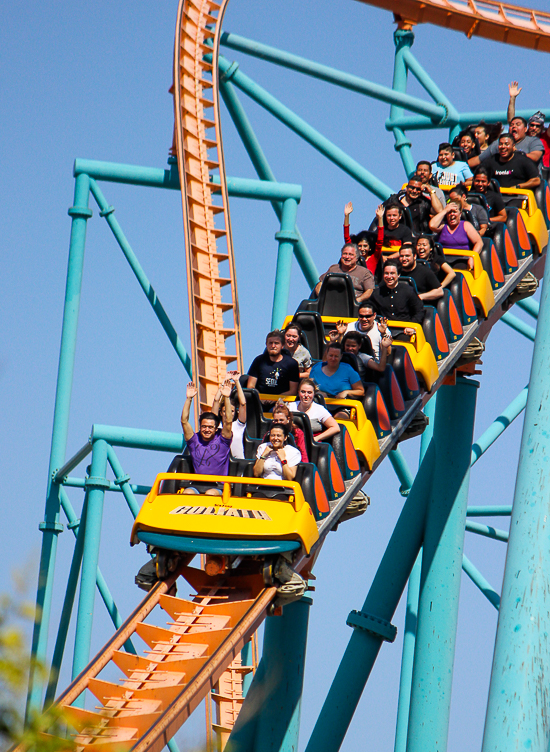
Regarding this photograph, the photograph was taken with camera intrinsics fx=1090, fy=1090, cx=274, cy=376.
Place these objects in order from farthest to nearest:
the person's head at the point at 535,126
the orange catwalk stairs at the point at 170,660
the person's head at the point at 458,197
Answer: the person's head at the point at 535,126 < the person's head at the point at 458,197 < the orange catwalk stairs at the point at 170,660

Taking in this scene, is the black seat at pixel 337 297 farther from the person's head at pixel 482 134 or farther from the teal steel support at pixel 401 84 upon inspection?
the teal steel support at pixel 401 84

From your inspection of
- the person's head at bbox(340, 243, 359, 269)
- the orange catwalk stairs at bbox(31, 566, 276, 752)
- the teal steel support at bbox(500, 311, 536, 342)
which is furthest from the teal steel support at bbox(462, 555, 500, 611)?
the orange catwalk stairs at bbox(31, 566, 276, 752)

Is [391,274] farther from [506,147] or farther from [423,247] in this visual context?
[506,147]

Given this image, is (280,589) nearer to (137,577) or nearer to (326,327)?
(137,577)

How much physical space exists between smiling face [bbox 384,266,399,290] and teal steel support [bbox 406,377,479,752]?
2.29 ft

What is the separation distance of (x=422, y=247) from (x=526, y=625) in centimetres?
432

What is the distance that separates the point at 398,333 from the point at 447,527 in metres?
1.08

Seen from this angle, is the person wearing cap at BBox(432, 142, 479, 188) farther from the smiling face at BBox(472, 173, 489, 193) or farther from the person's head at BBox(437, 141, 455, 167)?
the smiling face at BBox(472, 173, 489, 193)

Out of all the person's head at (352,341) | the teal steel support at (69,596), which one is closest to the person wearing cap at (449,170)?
the person's head at (352,341)

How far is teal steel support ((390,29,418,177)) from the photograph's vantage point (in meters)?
9.31

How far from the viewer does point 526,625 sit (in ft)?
7.14

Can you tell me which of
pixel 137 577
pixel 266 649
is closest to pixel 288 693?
pixel 266 649

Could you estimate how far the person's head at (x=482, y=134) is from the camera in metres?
8.35

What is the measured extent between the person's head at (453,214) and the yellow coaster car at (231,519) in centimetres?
271
